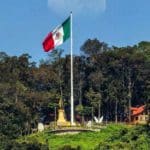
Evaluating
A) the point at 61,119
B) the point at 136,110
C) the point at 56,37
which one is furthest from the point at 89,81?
the point at 56,37

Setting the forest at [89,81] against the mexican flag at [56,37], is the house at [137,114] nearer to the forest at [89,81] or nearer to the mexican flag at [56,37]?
the forest at [89,81]

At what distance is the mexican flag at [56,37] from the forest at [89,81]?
1041 centimetres

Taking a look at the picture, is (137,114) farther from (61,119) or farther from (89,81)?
(61,119)

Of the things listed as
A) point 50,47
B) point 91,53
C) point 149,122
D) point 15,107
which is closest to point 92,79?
point 91,53

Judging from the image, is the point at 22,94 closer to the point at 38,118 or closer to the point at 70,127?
the point at 38,118

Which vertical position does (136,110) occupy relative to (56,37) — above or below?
below

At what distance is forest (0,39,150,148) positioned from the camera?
279 feet

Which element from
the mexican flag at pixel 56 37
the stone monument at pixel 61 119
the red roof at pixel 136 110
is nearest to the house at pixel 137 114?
the red roof at pixel 136 110

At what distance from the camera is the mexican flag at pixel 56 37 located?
228ft

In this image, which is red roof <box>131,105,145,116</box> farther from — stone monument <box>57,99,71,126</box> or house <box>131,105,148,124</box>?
stone monument <box>57,99,71,126</box>

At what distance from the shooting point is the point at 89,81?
288ft

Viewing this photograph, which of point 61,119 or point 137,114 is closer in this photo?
point 61,119

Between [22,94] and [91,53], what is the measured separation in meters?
11.2

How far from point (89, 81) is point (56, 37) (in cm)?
1746
